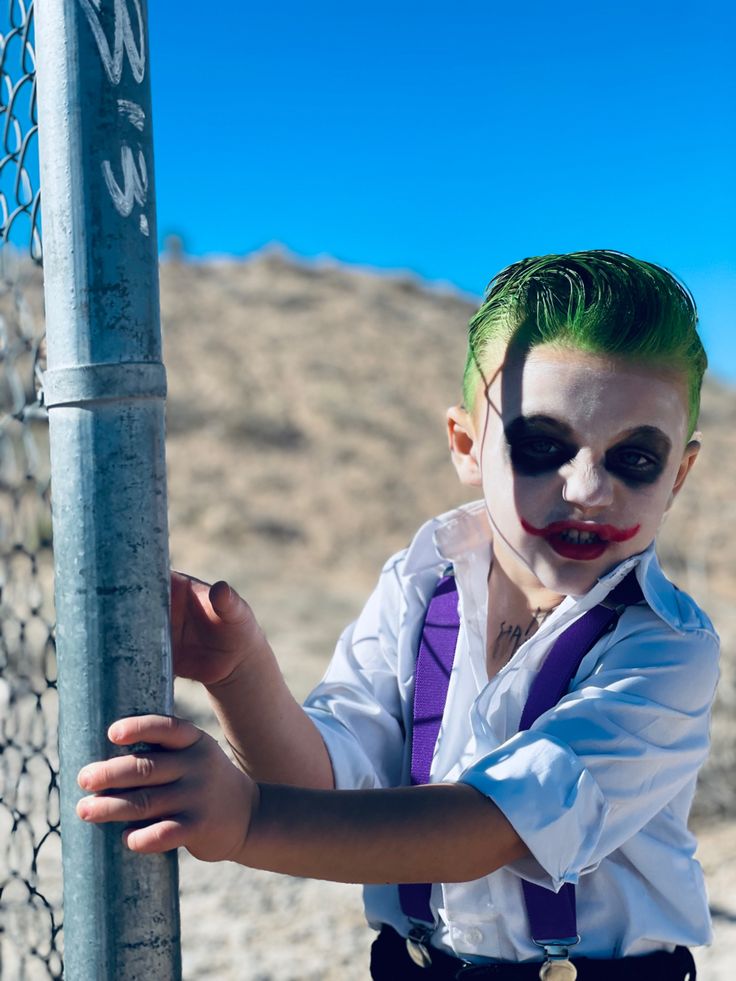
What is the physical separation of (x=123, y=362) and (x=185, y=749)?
0.41m

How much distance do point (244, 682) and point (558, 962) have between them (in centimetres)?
59

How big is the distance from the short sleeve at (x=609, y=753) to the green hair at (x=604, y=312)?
379mm

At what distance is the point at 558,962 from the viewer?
5.08ft

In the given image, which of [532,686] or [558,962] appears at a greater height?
[532,686]

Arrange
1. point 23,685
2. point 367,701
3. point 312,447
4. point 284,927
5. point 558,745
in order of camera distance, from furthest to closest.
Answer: point 312,447, point 23,685, point 284,927, point 367,701, point 558,745

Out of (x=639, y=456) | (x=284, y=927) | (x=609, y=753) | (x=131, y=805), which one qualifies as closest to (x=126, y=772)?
(x=131, y=805)

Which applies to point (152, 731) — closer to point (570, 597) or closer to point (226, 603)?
point (226, 603)

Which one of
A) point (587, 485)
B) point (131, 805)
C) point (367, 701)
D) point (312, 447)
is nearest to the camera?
point (131, 805)

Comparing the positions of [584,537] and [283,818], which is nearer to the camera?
[283,818]

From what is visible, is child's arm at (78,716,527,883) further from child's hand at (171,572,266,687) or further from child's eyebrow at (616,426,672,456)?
child's eyebrow at (616,426,672,456)

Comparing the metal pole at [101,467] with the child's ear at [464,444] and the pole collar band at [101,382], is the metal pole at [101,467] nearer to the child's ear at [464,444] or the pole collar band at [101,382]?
the pole collar band at [101,382]

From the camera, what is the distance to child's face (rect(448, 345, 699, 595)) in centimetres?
159

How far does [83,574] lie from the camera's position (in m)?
1.19

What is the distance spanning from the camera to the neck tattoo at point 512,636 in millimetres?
1796
